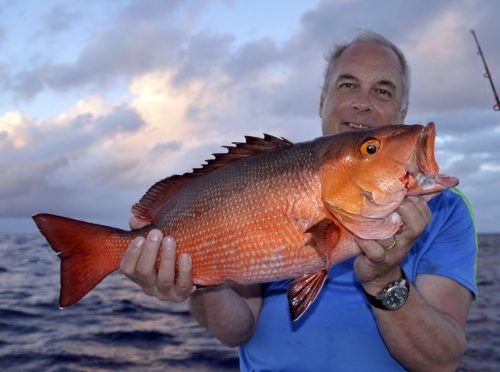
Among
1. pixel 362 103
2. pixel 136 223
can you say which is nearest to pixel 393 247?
pixel 136 223

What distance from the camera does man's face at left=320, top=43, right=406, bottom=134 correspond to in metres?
4.62

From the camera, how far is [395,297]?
306 centimetres

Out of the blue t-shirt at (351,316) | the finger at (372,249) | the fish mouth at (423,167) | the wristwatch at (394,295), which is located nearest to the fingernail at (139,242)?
the blue t-shirt at (351,316)

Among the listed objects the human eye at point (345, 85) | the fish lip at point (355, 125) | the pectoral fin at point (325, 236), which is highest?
the human eye at point (345, 85)

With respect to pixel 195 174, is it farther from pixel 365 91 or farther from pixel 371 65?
pixel 371 65

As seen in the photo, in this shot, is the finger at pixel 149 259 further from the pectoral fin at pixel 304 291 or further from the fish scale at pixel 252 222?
the pectoral fin at pixel 304 291

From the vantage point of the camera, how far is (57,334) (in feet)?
33.4

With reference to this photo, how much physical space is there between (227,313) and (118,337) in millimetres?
6994

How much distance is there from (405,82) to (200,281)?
309 cm

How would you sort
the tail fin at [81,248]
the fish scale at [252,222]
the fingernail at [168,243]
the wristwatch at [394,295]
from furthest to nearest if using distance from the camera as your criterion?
the tail fin at [81,248], the fingernail at [168,243], the wristwatch at [394,295], the fish scale at [252,222]

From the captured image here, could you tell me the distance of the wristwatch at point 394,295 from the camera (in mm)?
3045

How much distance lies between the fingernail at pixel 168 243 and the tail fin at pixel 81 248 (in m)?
0.32

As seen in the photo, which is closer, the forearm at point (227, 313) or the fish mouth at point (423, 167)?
the fish mouth at point (423, 167)

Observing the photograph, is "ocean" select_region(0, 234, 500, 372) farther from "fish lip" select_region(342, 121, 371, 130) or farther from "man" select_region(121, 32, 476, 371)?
"fish lip" select_region(342, 121, 371, 130)
